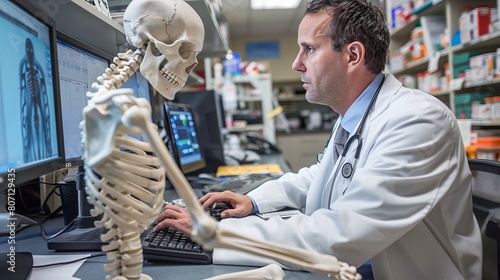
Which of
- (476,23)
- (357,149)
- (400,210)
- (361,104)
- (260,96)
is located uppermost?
(476,23)

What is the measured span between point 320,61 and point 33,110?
719mm

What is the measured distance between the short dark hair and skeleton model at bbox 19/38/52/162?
73 cm

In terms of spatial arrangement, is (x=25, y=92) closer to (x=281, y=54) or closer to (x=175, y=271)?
(x=175, y=271)

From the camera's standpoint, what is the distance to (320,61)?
41.3 inches

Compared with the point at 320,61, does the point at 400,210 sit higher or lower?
lower

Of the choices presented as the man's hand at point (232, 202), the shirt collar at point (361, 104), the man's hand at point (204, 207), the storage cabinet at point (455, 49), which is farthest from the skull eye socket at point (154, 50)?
the storage cabinet at point (455, 49)

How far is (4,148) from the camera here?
60 centimetres

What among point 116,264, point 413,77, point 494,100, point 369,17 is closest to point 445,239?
point 369,17

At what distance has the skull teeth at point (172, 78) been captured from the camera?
0.77m

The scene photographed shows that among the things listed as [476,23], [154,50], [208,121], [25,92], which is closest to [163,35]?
[154,50]

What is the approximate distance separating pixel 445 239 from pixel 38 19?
3.32 ft

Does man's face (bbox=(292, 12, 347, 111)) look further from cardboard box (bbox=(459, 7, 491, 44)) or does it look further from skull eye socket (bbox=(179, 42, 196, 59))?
cardboard box (bbox=(459, 7, 491, 44))

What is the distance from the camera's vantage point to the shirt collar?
1.06 metres

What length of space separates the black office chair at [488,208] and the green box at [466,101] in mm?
1464
